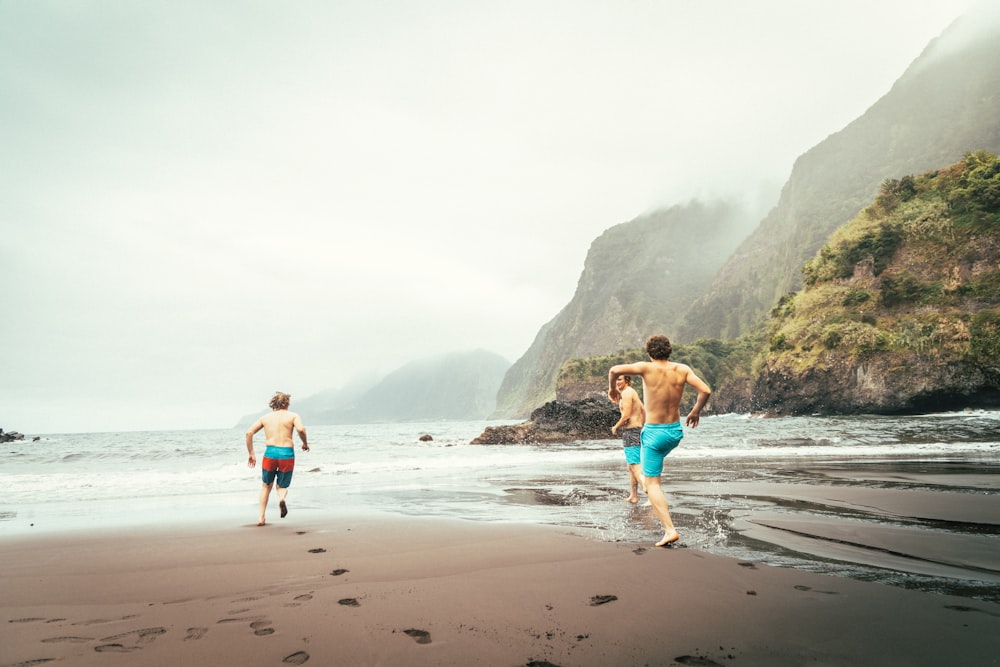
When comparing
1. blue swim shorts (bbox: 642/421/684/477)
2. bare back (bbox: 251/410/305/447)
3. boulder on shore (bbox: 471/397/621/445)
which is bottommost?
boulder on shore (bbox: 471/397/621/445)

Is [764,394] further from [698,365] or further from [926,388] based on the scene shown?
[698,365]

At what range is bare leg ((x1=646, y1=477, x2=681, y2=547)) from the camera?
197 inches

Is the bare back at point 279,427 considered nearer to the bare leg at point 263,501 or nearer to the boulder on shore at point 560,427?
the bare leg at point 263,501

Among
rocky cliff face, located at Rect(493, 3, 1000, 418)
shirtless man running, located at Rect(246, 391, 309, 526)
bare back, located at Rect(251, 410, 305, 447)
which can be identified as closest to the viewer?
shirtless man running, located at Rect(246, 391, 309, 526)

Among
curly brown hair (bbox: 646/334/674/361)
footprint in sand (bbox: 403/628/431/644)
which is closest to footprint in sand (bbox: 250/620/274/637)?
footprint in sand (bbox: 403/628/431/644)

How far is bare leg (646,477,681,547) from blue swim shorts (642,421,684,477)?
0.11 m

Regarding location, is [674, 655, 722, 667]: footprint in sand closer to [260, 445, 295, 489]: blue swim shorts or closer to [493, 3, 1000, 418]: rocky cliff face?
[260, 445, 295, 489]: blue swim shorts

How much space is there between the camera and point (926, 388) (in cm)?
3538

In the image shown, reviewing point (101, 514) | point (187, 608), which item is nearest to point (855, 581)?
point (187, 608)

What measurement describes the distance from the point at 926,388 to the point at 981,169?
2037 centimetres

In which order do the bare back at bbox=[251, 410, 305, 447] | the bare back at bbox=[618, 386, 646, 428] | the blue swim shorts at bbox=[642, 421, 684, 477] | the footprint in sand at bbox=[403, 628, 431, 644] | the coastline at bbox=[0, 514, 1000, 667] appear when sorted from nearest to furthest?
the coastline at bbox=[0, 514, 1000, 667], the footprint in sand at bbox=[403, 628, 431, 644], the blue swim shorts at bbox=[642, 421, 684, 477], the bare back at bbox=[251, 410, 305, 447], the bare back at bbox=[618, 386, 646, 428]

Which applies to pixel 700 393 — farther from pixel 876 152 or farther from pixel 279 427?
pixel 876 152

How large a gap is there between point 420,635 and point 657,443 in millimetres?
3354

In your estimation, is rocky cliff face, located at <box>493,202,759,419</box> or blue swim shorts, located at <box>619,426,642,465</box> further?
rocky cliff face, located at <box>493,202,759,419</box>
